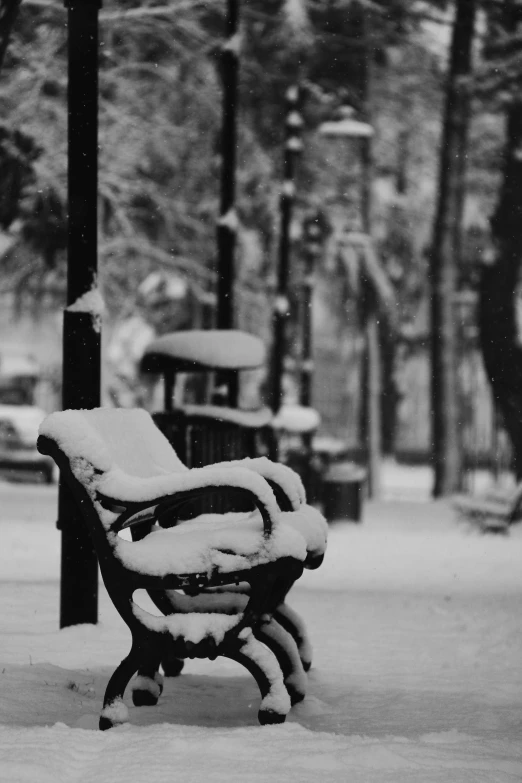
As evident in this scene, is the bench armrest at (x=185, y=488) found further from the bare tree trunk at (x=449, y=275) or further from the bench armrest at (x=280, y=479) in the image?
the bare tree trunk at (x=449, y=275)

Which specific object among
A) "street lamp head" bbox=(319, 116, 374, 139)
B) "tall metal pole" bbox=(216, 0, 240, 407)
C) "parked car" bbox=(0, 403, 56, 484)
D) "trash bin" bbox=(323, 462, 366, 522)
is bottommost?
"parked car" bbox=(0, 403, 56, 484)

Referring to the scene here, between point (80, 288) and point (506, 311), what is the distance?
32.5 ft

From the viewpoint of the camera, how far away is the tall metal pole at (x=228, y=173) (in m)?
11.4

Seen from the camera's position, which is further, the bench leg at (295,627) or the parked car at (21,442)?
the parked car at (21,442)

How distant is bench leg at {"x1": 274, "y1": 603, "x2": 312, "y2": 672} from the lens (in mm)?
5020

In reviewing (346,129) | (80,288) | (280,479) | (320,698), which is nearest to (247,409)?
(80,288)

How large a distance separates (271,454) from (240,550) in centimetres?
993

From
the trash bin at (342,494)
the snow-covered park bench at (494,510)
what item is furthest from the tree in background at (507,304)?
the trash bin at (342,494)

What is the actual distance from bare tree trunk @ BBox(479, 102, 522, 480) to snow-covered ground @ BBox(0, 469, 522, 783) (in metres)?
5.70

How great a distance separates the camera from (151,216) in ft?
68.6

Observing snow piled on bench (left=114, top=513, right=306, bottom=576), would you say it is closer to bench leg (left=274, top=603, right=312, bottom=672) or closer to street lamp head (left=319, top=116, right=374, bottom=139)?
Answer: bench leg (left=274, top=603, right=312, bottom=672)

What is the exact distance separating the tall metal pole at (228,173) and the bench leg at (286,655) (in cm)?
704

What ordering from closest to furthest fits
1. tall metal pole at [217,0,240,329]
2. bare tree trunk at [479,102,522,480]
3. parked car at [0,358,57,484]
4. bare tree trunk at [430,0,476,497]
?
tall metal pole at [217,0,240,329] → bare tree trunk at [479,102,522,480] → bare tree trunk at [430,0,476,497] → parked car at [0,358,57,484]

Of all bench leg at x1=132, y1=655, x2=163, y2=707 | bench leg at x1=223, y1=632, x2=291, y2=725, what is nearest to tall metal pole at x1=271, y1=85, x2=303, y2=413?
bench leg at x1=132, y1=655, x2=163, y2=707
